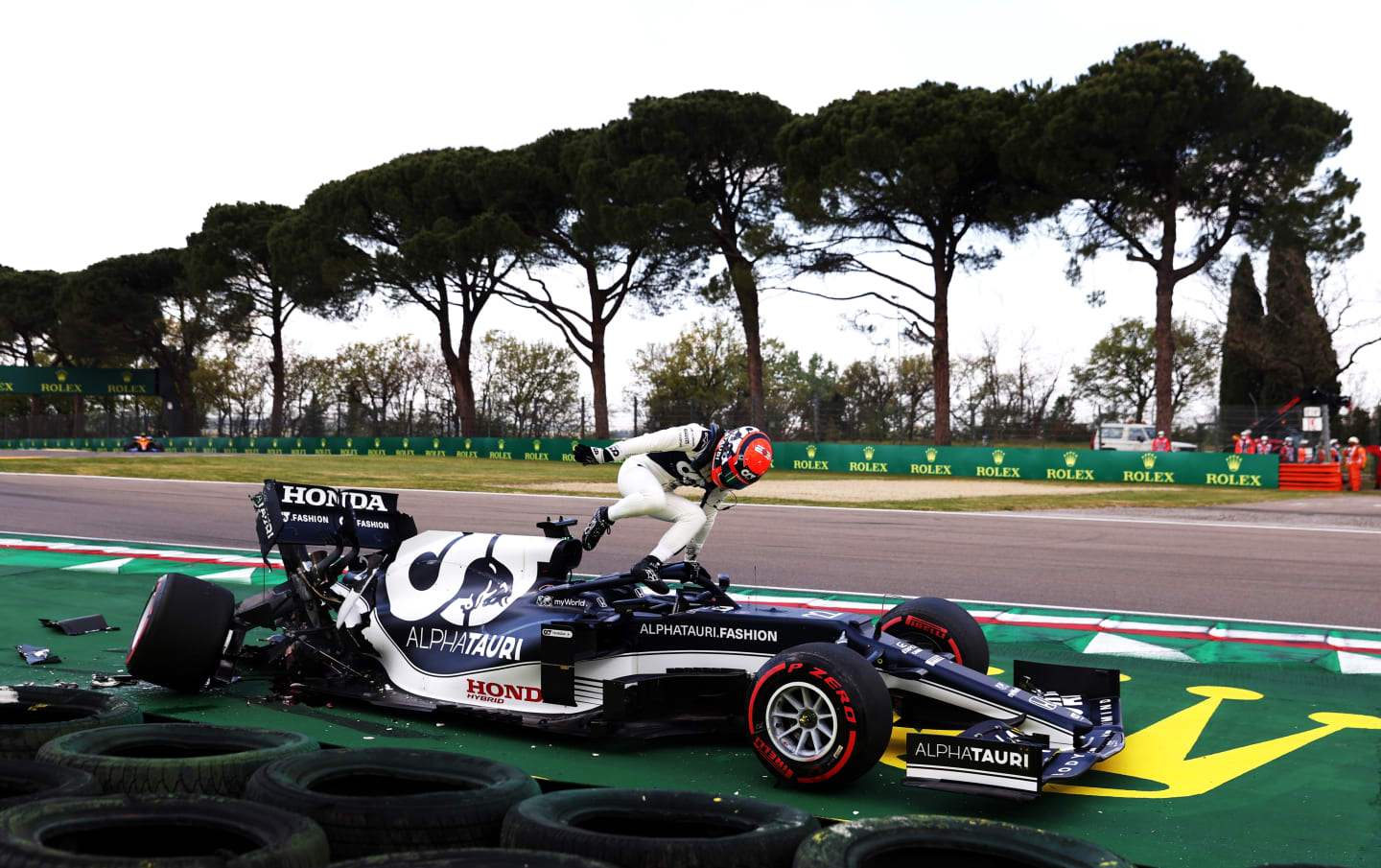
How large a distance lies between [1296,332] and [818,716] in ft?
163

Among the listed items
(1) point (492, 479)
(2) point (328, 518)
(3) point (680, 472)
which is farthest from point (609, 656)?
(1) point (492, 479)

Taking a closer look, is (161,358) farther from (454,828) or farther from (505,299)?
(454,828)

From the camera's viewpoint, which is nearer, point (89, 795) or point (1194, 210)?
point (89, 795)

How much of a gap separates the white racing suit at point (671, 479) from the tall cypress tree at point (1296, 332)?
151ft

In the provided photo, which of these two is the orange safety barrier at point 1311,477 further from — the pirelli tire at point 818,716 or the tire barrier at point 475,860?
the tire barrier at point 475,860

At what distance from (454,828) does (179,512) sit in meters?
15.4

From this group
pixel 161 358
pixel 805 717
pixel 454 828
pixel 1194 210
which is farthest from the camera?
pixel 161 358

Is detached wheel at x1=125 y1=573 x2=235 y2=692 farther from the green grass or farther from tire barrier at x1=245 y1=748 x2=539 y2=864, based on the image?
the green grass

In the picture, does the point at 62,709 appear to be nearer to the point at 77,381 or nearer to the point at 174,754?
the point at 174,754

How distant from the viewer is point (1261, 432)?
40656 millimetres

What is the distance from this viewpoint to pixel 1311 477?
31906mm

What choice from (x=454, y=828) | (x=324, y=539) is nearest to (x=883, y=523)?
(x=324, y=539)

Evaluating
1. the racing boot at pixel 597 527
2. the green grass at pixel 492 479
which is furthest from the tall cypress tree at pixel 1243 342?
the racing boot at pixel 597 527

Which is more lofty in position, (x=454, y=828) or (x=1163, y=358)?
(x=1163, y=358)
